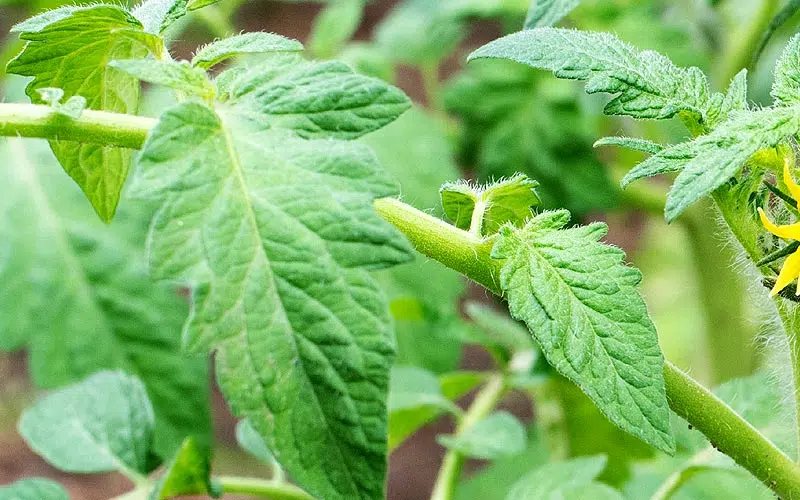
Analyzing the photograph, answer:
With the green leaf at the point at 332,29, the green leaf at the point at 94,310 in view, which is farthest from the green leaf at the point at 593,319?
the green leaf at the point at 332,29

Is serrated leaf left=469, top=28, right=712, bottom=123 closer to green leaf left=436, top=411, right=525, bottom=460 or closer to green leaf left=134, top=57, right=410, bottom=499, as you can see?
green leaf left=134, top=57, right=410, bottom=499

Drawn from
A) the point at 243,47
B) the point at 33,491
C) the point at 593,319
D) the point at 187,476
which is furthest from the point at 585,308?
the point at 33,491

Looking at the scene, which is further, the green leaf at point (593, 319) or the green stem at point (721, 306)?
the green stem at point (721, 306)

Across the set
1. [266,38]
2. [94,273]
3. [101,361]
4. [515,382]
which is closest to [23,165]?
[94,273]

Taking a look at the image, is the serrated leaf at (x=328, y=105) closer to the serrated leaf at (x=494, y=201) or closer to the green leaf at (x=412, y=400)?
the serrated leaf at (x=494, y=201)

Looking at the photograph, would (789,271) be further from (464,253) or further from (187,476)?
(187,476)

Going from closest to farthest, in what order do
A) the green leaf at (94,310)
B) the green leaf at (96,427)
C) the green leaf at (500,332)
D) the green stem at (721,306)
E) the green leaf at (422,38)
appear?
the green leaf at (96,427), the green leaf at (500,332), the green leaf at (94,310), the green stem at (721,306), the green leaf at (422,38)

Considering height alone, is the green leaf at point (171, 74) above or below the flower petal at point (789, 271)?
below

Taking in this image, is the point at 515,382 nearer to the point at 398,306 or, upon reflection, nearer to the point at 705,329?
the point at 398,306
